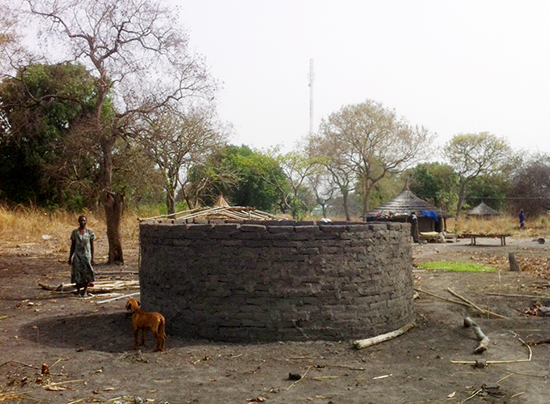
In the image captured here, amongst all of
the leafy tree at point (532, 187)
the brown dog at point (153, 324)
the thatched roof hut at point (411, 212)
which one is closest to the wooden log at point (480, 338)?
the brown dog at point (153, 324)

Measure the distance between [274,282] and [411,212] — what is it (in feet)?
78.3

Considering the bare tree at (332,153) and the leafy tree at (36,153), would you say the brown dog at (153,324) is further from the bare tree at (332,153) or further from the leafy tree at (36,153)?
the bare tree at (332,153)

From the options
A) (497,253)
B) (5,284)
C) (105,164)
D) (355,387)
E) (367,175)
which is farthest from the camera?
(367,175)

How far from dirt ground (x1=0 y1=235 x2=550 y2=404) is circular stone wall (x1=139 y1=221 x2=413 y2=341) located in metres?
0.26

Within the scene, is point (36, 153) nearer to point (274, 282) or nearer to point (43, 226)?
point (43, 226)

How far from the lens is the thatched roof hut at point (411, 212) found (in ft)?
99.9

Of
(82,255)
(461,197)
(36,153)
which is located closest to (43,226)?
(36,153)

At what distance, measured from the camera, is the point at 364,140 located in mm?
Result: 43375

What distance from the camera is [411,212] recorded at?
3062 centimetres

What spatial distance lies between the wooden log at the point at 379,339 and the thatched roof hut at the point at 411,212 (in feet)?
71.3

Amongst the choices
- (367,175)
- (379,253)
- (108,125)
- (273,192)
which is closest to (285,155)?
(273,192)

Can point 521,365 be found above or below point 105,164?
below

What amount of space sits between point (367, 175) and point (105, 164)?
28238 millimetres

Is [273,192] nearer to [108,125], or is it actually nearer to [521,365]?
[108,125]
